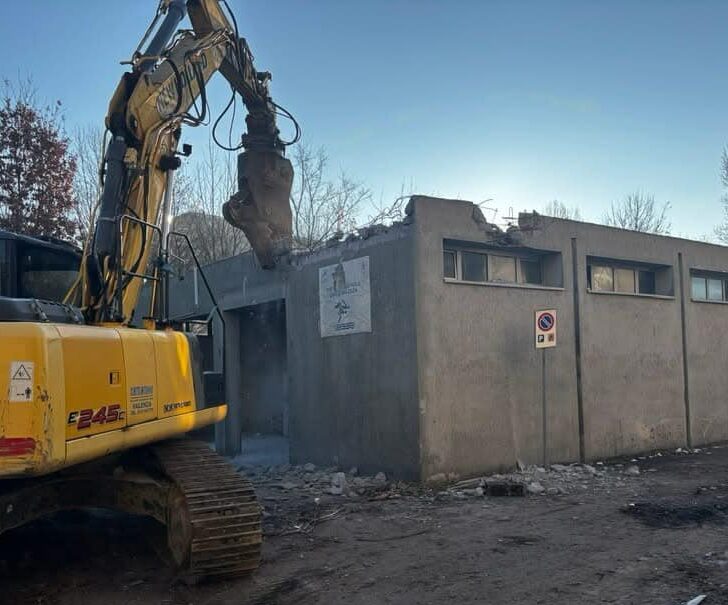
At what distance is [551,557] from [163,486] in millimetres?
3603

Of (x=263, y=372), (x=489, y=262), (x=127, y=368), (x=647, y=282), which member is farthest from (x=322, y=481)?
(x=647, y=282)

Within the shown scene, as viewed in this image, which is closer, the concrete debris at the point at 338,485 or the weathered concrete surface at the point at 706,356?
the concrete debris at the point at 338,485

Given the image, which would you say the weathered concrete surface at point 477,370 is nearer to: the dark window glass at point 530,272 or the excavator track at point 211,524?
the dark window glass at point 530,272

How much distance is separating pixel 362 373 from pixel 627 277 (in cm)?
636

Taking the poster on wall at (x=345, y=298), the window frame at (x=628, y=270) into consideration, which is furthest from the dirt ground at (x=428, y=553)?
the window frame at (x=628, y=270)

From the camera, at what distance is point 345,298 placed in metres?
11.5

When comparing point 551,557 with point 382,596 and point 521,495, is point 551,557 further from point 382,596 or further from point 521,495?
point 521,495

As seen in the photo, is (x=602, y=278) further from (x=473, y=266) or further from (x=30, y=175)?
(x=30, y=175)

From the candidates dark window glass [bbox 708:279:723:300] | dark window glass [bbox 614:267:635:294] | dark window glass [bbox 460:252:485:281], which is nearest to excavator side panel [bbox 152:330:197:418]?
dark window glass [bbox 460:252:485:281]

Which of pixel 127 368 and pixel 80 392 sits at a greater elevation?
pixel 127 368

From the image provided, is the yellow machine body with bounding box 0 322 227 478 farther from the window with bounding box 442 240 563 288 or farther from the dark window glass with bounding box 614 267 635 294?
the dark window glass with bounding box 614 267 635 294

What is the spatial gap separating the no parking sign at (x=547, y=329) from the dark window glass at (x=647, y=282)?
4534 millimetres

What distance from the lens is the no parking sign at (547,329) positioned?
11094mm

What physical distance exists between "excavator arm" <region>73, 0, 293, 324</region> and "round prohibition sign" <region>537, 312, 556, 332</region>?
5796mm
